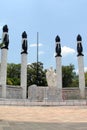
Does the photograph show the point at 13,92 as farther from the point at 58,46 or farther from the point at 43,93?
the point at 58,46

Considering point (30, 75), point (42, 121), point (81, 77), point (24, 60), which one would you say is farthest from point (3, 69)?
point (42, 121)

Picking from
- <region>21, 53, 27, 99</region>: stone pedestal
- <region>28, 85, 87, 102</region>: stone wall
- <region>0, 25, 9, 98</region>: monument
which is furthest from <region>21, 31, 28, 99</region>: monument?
<region>28, 85, 87, 102</region>: stone wall

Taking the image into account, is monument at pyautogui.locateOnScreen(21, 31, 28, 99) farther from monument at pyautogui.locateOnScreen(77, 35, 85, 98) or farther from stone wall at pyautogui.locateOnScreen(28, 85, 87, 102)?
monument at pyautogui.locateOnScreen(77, 35, 85, 98)

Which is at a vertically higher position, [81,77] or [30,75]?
[30,75]

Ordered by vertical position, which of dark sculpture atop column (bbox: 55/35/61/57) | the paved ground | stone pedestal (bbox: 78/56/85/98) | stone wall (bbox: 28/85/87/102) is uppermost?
dark sculpture atop column (bbox: 55/35/61/57)

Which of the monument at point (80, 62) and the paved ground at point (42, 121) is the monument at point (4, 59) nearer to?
the monument at point (80, 62)

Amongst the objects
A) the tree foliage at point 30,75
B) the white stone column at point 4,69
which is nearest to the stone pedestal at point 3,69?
the white stone column at point 4,69

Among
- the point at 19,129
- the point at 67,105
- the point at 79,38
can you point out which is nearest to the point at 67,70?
the point at 79,38

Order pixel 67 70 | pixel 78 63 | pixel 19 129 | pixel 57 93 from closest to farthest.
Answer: pixel 19 129
pixel 57 93
pixel 78 63
pixel 67 70

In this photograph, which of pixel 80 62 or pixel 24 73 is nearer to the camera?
pixel 24 73

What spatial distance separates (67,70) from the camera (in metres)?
53.5

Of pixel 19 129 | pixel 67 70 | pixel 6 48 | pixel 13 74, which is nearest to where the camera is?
pixel 19 129

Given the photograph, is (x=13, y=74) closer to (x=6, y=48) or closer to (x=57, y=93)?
(x=6, y=48)

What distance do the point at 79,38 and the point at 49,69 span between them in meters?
7.78
